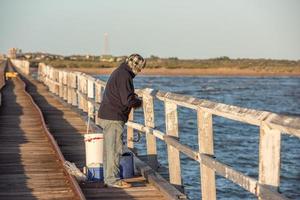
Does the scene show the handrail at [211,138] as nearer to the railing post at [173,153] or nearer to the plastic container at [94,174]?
the railing post at [173,153]

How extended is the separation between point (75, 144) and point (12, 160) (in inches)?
98.3

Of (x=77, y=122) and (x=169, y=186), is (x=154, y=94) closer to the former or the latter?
(x=169, y=186)

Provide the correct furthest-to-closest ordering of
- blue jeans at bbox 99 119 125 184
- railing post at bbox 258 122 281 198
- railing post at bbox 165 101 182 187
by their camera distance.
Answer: blue jeans at bbox 99 119 125 184
railing post at bbox 165 101 182 187
railing post at bbox 258 122 281 198

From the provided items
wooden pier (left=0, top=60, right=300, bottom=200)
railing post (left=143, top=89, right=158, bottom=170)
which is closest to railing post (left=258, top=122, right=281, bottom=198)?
wooden pier (left=0, top=60, right=300, bottom=200)

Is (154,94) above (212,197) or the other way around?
above

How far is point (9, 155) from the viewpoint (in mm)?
12531

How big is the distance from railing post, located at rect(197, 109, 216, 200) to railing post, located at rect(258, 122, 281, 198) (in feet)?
5.77

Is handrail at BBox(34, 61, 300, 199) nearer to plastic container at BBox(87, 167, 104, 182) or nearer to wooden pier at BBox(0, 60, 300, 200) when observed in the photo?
wooden pier at BBox(0, 60, 300, 200)

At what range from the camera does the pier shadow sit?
9.22 metres

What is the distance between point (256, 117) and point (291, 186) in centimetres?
1330

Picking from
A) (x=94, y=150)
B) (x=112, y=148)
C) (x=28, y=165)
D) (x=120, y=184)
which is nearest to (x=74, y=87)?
(x=28, y=165)

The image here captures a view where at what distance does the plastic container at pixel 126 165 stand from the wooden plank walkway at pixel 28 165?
31.4 inches

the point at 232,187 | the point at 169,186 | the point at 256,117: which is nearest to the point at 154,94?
the point at 169,186

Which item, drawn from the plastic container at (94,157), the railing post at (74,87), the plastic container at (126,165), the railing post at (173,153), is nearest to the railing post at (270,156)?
the railing post at (173,153)
